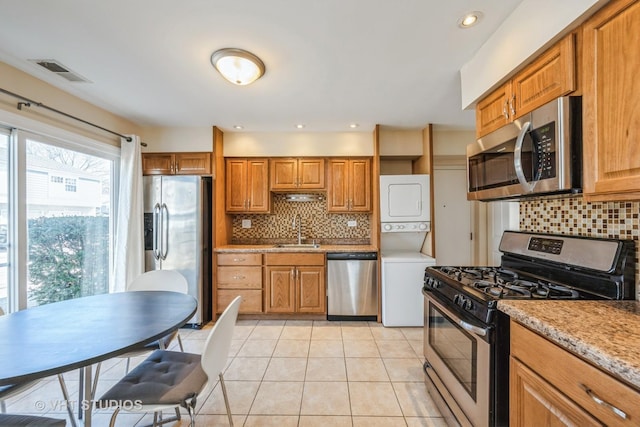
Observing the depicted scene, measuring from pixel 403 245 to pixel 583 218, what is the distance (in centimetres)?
222

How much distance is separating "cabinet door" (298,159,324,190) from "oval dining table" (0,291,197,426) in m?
2.15

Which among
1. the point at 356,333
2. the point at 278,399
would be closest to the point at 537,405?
the point at 278,399

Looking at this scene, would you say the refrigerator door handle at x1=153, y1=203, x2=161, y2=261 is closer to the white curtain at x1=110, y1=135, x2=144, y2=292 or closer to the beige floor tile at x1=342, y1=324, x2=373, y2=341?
the white curtain at x1=110, y1=135, x2=144, y2=292

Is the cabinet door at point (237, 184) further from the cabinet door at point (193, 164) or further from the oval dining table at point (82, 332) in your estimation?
the oval dining table at point (82, 332)

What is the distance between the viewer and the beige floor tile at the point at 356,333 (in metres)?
2.87

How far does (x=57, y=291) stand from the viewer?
95.8 inches

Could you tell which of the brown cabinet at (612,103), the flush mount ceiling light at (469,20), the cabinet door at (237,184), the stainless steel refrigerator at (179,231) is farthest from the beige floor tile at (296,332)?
the flush mount ceiling light at (469,20)

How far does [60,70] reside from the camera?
2.05 m

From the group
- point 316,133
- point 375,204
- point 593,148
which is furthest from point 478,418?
point 316,133

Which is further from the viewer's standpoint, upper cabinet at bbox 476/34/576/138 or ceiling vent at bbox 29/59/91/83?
ceiling vent at bbox 29/59/91/83

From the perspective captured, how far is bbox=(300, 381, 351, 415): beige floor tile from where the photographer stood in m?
1.78

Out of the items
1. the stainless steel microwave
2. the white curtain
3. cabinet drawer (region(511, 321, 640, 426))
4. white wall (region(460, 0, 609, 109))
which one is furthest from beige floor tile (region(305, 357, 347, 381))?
white wall (region(460, 0, 609, 109))

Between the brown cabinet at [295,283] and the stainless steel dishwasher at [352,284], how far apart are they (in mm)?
122

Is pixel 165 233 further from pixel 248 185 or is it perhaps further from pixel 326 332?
→ pixel 326 332
